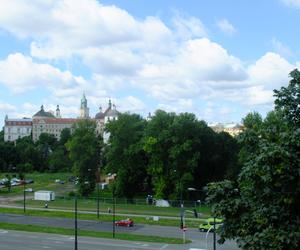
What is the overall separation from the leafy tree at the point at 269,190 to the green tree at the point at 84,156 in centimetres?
7334

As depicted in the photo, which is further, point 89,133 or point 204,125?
point 89,133

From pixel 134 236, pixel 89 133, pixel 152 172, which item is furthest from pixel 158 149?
pixel 134 236

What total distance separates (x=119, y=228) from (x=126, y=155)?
28573 millimetres

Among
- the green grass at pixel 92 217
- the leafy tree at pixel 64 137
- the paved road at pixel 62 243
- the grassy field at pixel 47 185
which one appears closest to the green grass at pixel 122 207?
the green grass at pixel 92 217

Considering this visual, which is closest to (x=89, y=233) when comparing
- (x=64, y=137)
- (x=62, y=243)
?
(x=62, y=243)

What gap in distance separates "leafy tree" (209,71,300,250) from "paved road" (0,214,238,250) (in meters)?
29.0

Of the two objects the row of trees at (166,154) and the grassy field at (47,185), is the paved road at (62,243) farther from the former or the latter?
the grassy field at (47,185)

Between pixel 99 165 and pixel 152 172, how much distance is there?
15457 mm

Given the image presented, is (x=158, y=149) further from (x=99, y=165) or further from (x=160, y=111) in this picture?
(x=99, y=165)

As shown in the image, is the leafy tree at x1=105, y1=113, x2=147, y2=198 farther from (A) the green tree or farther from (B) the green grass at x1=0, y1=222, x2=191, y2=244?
(B) the green grass at x1=0, y1=222, x2=191, y2=244

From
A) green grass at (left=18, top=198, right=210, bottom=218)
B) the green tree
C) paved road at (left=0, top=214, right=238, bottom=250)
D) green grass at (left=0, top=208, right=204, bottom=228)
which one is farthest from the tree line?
paved road at (left=0, top=214, right=238, bottom=250)

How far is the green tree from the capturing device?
275 feet

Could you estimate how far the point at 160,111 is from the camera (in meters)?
77.6

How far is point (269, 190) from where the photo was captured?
9.93 meters
